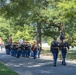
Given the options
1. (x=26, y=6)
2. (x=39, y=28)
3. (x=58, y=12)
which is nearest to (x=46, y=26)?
(x=39, y=28)

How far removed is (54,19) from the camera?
4469 cm

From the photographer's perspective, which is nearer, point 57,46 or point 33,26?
point 57,46

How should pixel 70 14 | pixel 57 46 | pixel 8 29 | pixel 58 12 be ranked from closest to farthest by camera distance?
pixel 57 46 < pixel 70 14 < pixel 58 12 < pixel 8 29

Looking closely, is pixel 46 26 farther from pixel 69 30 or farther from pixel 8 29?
pixel 8 29

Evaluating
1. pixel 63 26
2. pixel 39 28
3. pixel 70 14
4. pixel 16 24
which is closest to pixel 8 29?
pixel 16 24

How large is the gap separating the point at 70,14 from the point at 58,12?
12.7 meters

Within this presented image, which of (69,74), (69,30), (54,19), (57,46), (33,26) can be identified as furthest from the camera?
(33,26)

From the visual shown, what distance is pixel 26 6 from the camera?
78.2 ft

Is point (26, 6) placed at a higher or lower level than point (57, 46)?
higher

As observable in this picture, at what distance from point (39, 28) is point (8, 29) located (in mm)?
24169

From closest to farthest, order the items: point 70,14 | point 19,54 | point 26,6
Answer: point 26,6 → point 70,14 → point 19,54

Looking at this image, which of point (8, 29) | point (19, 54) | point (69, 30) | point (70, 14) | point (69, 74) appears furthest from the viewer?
point (8, 29)

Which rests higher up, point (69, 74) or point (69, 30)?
point (69, 30)

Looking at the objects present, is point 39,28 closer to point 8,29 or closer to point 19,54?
point 19,54
